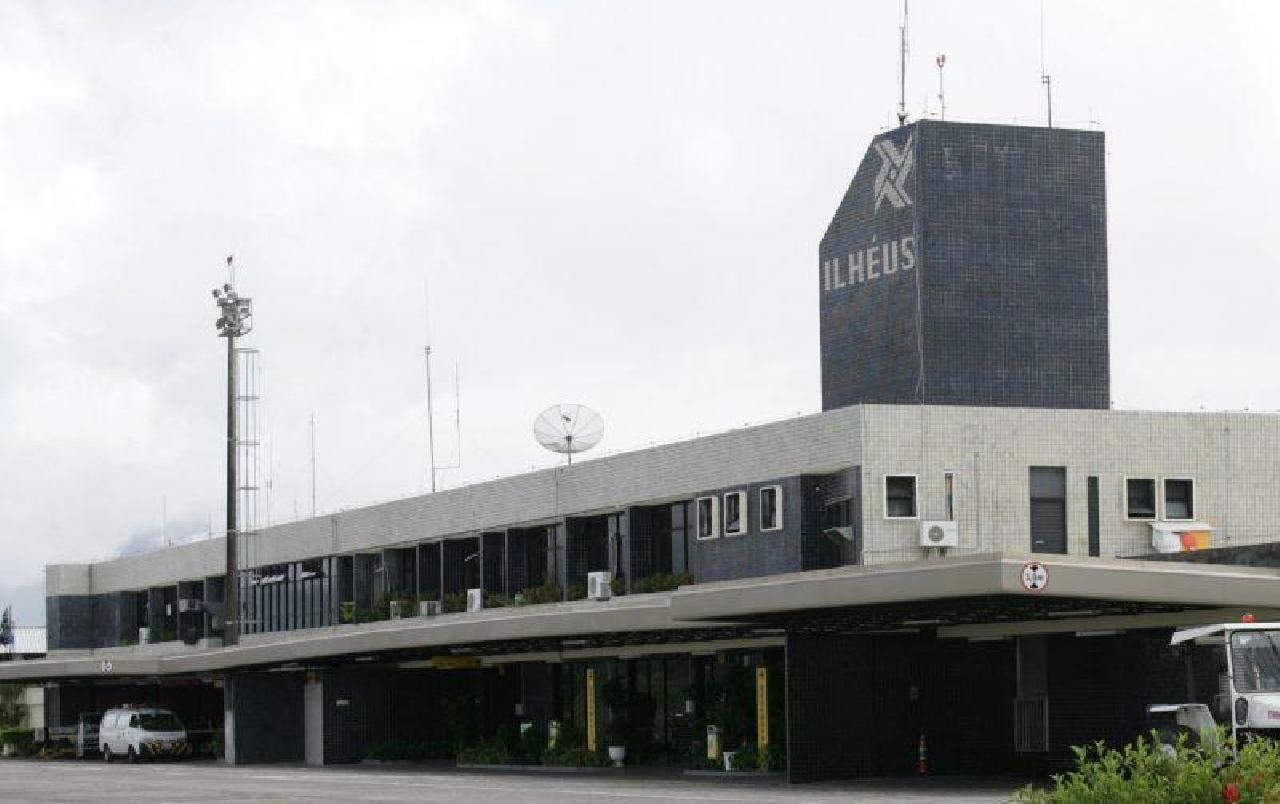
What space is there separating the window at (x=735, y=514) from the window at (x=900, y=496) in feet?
14.8

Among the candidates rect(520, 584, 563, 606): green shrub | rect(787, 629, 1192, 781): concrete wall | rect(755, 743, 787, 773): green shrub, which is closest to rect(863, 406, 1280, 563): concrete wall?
rect(787, 629, 1192, 781): concrete wall

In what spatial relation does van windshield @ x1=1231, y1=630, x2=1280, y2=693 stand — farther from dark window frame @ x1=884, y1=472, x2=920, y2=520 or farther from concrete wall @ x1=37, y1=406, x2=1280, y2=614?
dark window frame @ x1=884, y1=472, x2=920, y2=520

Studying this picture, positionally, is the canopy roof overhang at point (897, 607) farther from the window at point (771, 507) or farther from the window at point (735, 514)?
the window at point (771, 507)

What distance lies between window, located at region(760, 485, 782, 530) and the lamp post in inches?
978

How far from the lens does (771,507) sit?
48.2m

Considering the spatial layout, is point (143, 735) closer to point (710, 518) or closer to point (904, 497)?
point (710, 518)

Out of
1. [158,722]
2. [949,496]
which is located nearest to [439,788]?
[949,496]

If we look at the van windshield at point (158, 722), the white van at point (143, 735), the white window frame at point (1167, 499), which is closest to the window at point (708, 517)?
the white window frame at point (1167, 499)

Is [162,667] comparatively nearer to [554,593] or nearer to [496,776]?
[554,593]

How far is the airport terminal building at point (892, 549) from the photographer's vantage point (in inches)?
1626

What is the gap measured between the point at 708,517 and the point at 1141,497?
9696 millimetres

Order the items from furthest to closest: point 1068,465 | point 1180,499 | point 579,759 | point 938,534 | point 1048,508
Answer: point 579,759, point 1180,499, point 1068,465, point 1048,508, point 938,534

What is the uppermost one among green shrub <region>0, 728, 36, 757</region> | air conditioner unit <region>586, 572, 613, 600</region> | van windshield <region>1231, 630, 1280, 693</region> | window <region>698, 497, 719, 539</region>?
window <region>698, 497, 719, 539</region>

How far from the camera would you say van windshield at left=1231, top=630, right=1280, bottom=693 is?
95.3ft
